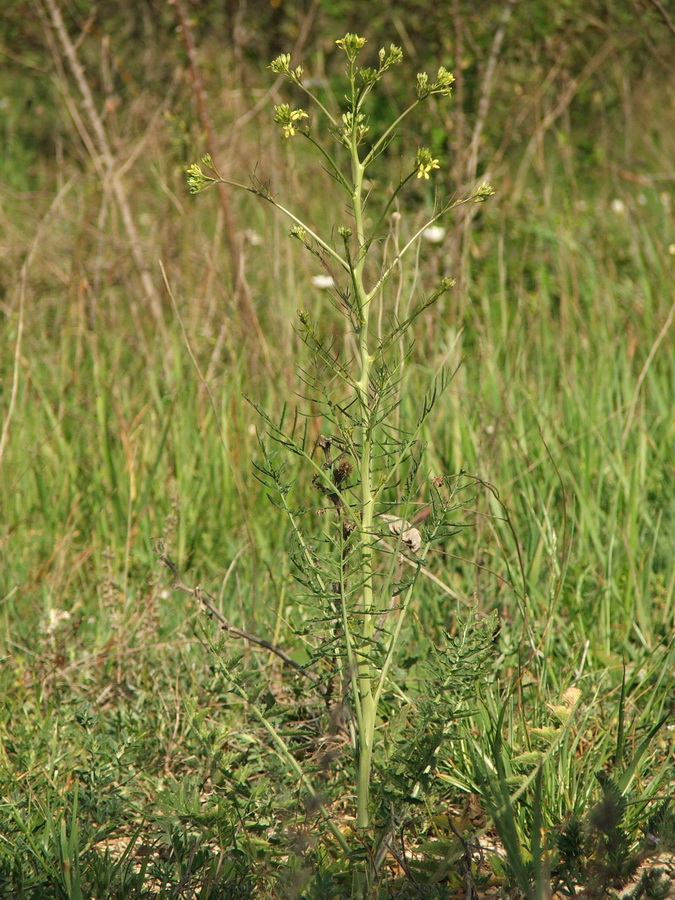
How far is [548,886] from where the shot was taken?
4.39ft

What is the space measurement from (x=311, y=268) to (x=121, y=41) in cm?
349

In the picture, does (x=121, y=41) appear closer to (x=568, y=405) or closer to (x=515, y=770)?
(x=568, y=405)

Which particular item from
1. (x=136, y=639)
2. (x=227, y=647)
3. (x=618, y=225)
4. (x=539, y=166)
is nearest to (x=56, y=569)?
(x=136, y=639)

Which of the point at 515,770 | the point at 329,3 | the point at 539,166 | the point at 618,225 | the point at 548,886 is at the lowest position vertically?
the point at 515,770

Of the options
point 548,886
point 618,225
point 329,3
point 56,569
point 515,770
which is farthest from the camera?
point 329,3

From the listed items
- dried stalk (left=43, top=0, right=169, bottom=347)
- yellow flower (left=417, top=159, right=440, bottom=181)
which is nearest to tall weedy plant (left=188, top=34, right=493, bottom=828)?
yellow flower (left=417, top=159, right=440, bottom=181)

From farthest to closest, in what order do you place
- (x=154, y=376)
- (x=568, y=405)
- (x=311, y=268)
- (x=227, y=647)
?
(x=311, y=268), (x=154, y=376), (x=568, y=405), (x=227, y=647)

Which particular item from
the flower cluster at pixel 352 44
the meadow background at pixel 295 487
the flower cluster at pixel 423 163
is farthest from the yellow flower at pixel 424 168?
the meadow background at pixel 295 487

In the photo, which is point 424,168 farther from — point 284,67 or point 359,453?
point 359,453

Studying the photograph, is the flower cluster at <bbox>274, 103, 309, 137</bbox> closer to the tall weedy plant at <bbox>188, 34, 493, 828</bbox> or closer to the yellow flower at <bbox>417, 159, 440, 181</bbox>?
the tall weedy plant at <bbox>188, 34, 493, 828</bbox>

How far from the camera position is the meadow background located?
161cm

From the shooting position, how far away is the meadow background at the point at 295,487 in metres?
1.61

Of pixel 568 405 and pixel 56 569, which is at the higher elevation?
pixel 568 405

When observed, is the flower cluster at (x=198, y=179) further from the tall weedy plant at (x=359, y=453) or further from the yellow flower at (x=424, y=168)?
the yellow flower at (x=424, y=168)
